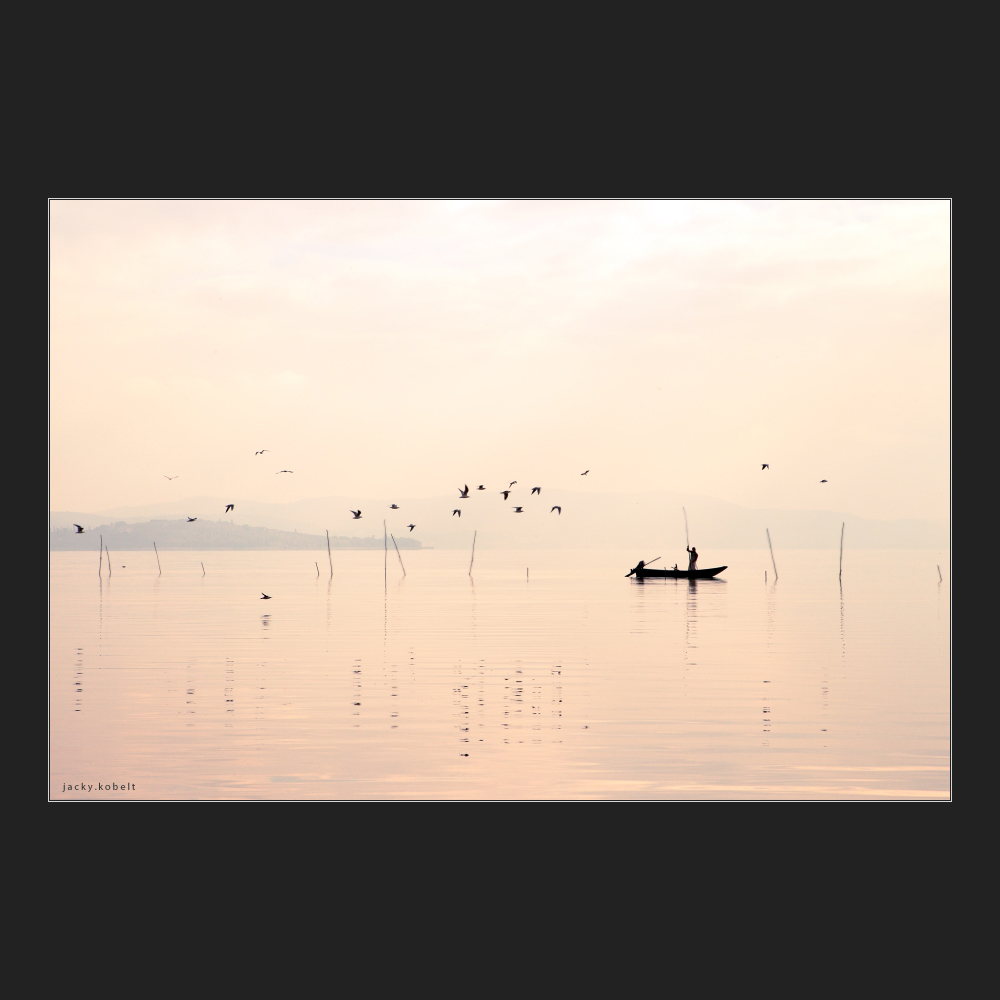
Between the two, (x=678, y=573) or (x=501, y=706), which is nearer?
(x=501, y=706)

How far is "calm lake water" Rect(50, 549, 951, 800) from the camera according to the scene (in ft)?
56.2

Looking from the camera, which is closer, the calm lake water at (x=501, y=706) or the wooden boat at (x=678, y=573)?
the calm lake water at (x=501, y=706)

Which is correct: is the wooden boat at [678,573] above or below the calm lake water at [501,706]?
below

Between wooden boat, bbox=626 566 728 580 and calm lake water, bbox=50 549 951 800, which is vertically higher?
calm lake water, bbox=50 549 951 800

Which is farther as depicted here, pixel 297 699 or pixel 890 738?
pixel 297 699

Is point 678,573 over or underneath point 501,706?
underneath

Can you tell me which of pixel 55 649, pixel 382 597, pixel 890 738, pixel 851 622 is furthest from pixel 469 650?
pixel 382 597

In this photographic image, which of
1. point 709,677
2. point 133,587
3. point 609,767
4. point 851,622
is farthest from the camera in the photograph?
point 133,587

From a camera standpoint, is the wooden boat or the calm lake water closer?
the calm lake water

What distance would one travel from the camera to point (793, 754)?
19.0 m

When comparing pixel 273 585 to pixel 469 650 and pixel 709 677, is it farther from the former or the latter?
pixel 709 677

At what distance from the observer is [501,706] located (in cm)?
2350

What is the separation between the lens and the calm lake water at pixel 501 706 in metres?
17.1

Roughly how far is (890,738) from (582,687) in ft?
26.7
